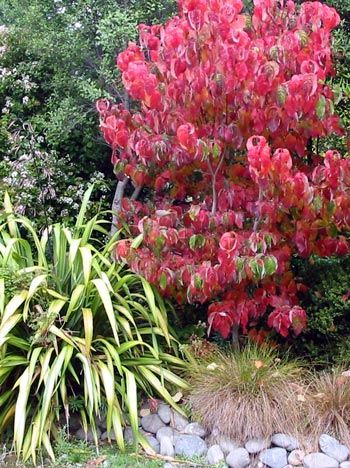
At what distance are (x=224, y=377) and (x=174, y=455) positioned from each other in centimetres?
60

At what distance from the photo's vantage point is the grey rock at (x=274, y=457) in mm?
3391

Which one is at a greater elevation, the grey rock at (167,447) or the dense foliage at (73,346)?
the dense foliage at (73,346)

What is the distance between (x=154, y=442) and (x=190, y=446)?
27 centimetres

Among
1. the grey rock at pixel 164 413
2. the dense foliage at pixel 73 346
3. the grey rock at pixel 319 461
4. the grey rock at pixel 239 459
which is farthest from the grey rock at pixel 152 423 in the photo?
the grey rock at pixel 319 461

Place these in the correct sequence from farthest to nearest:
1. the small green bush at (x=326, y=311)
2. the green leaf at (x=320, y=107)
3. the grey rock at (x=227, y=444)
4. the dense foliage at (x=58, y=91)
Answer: the dense foliage at (x=58, y=91) → the small green bush at (x=326, y=311) → the grey rock at (x=227, y=444) → the green leaf at (x=320, y=107)

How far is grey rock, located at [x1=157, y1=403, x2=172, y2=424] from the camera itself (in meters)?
3.83

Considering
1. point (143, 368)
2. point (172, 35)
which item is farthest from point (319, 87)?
point (143, 368)

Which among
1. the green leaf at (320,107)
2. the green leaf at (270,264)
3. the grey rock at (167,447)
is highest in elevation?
the green leaf at (320,107)

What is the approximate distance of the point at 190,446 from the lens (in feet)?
11.7

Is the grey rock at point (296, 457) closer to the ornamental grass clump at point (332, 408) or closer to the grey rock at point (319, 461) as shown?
the grey rock at point (319, 461)

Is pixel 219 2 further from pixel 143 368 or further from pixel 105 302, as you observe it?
pixel 143 368

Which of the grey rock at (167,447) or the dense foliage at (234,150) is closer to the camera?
the dense foliage at (234,150)

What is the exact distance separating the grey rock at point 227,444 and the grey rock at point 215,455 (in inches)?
1.3

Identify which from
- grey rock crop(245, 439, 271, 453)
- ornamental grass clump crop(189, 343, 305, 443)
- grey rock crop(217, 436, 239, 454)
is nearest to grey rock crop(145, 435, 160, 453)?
ornamental grass clump crop(189, 343, 305, 443)
